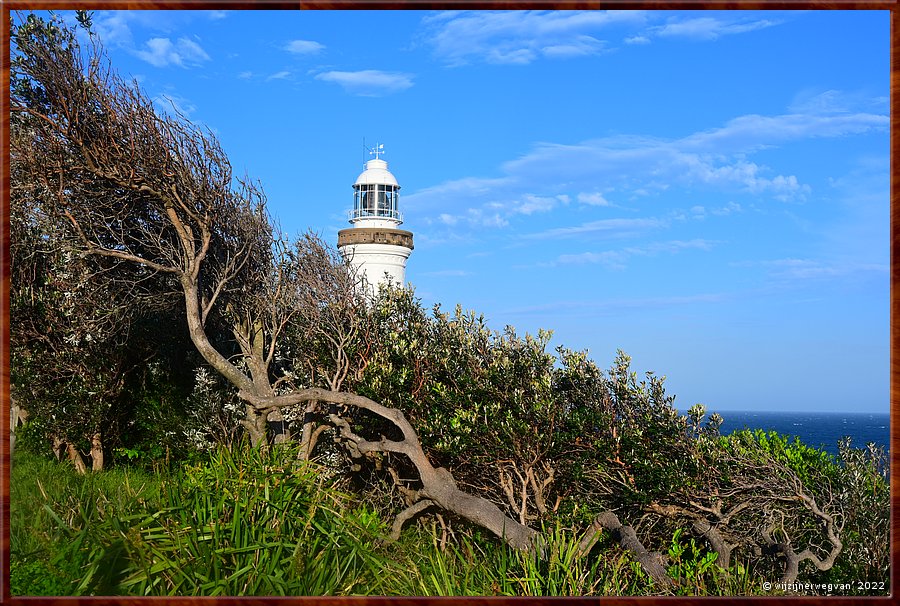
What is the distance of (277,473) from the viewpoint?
7266mm

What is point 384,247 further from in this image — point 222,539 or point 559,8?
point 559,8

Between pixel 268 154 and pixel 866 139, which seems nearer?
pixel 866 139

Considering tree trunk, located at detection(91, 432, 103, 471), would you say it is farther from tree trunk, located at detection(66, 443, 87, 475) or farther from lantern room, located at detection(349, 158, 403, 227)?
lantern room, located at detection(349, 158, 403, 227)

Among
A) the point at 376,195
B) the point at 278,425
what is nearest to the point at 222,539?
the point at 278,425

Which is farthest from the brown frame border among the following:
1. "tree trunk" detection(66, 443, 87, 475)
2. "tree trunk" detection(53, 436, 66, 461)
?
"tree trunk" detection(53, 436, 66, 461)

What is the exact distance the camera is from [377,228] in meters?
20.8

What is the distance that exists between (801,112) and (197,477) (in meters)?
8.56

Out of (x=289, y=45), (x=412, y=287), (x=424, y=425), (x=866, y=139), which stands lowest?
(x=424, y=425)

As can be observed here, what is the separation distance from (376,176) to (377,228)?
2.19m

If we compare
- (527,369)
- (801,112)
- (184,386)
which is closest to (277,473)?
(527,369)

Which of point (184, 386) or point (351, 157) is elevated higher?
point (351, 157)

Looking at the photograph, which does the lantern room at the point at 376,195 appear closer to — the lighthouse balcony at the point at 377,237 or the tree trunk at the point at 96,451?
the lighthouse balcony at the point at 377,237

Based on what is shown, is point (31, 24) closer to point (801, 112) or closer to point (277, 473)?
point (277, 473)

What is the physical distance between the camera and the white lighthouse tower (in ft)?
67.8
